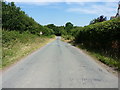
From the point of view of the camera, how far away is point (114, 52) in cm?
1388

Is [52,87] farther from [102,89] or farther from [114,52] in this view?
[114,52]

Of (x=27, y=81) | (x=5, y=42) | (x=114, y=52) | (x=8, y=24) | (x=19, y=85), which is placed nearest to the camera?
(x=19, y=85)

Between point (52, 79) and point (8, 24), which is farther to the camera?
point (8, 24)

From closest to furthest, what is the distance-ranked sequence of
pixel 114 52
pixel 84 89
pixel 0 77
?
pixel 84 89 < pixel 0 77 < pixel 114 52

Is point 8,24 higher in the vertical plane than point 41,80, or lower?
higher

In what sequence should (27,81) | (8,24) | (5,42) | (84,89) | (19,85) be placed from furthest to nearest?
(8,24), (5,42), (27,81), (19,85), (84,89)

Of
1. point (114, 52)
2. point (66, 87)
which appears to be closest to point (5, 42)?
point (114, 52)

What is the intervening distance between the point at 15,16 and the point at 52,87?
30717 millimetres

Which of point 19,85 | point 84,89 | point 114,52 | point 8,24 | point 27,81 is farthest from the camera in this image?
point 8,24

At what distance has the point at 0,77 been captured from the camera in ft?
24.4

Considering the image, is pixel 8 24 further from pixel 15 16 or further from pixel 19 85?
pixel 19 85

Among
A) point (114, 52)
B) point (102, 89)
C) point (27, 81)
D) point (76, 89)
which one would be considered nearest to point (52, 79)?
point (27, 81)

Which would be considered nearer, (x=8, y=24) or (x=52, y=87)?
(x=52, y=87)

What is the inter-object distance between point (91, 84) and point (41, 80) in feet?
6.43
